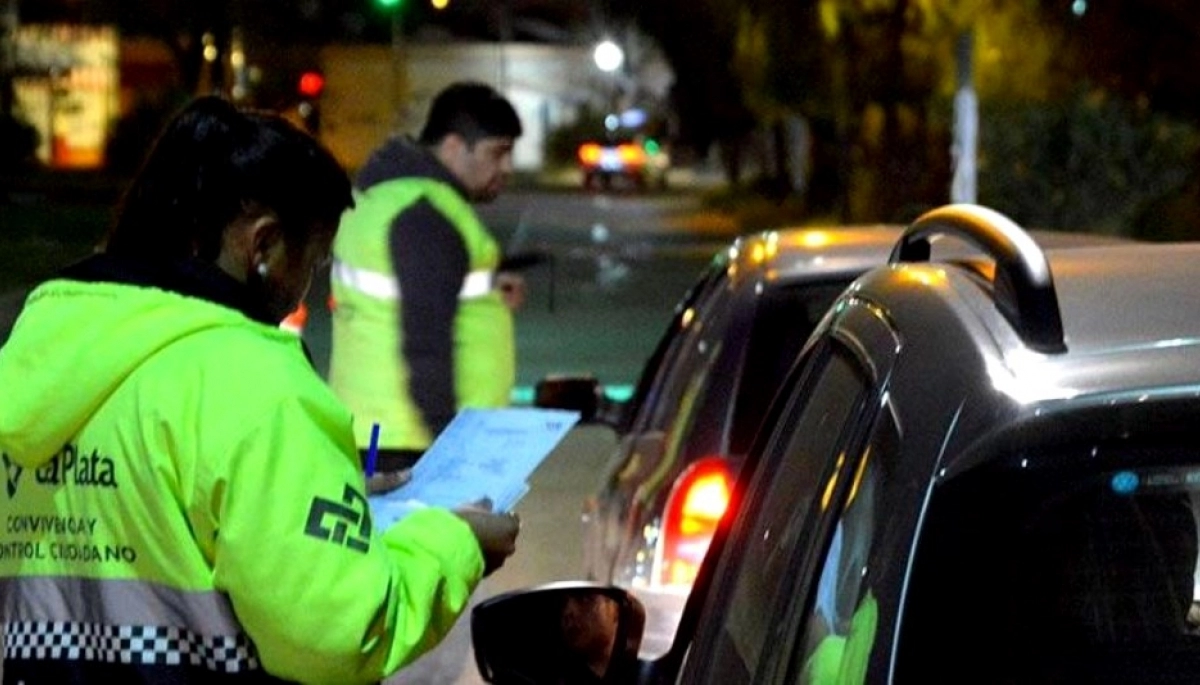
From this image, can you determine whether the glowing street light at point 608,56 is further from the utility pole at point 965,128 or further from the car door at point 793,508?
the car door at point 793,508

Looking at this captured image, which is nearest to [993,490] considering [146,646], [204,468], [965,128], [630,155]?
[204,468]

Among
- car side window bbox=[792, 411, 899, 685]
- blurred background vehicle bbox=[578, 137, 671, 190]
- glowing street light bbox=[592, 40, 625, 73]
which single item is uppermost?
car side window bbox=[792, 411, 899, 685]

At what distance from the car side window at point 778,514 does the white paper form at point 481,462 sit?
13.1 inches

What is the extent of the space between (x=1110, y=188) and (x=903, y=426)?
20114 mm

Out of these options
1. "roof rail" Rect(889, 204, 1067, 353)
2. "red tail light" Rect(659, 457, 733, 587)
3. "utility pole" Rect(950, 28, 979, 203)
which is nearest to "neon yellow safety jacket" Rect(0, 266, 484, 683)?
"roof rail" Rect(889, 204, 1067, 353)

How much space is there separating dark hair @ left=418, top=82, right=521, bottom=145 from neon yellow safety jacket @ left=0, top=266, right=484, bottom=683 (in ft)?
14.8

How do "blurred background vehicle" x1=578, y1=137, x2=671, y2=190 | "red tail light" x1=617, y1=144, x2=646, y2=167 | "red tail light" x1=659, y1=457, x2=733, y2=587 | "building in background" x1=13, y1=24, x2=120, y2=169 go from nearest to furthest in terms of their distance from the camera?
"red tail light" x1=659, y1=457, x2=733, y2=587 → "building in background" x1=13, y1=24, x2=120, y2=169 → "blurred background vehicle" x1=578, y1=137, x2=671, y2=190 → "red tail light" x1=617, y1=144, x2=646, y2=167

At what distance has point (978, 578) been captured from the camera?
2334 millimetres

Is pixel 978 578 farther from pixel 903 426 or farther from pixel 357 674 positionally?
pixel 357 674

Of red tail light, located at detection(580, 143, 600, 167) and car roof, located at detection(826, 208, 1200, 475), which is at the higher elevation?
car roof, located at detection(826, 208, 1200, 475)

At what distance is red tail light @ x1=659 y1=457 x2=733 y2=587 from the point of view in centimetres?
571

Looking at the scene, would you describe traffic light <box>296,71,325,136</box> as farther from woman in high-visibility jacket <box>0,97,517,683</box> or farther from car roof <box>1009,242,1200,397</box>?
car roof <box>1009,242,1200,397</box>

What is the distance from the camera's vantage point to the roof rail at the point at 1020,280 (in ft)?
7.98

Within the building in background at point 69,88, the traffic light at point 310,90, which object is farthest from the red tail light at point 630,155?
the traffic light at point 310,90
